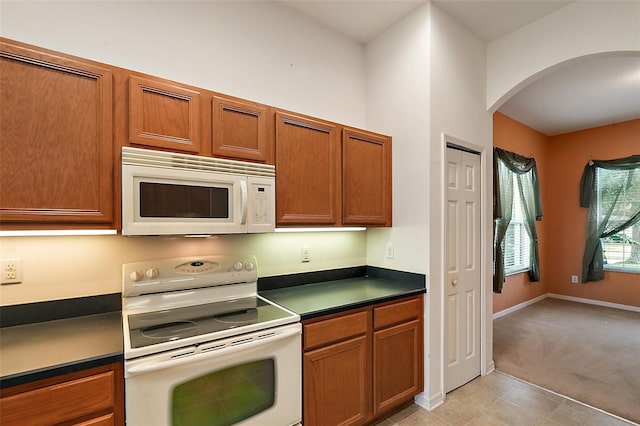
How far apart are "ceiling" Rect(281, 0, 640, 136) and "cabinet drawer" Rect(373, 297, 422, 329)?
7.46 ft

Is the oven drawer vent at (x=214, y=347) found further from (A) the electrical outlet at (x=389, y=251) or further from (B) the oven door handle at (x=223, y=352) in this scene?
(A) the electrical outlet at (x=389, y=251)

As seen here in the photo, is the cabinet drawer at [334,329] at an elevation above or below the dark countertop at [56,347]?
below

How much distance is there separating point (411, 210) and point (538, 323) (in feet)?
10.7

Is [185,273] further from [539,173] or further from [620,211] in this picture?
[620,211]

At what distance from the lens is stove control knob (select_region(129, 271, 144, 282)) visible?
1.65 metres

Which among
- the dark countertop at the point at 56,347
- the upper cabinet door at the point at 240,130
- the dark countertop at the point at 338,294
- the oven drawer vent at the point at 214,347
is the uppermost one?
the upper cabinet door at the point at 240,130

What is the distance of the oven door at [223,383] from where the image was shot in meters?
1.24

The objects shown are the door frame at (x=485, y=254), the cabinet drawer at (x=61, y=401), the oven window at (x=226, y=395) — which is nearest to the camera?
the cabinet drawer at (x=61, y=401)

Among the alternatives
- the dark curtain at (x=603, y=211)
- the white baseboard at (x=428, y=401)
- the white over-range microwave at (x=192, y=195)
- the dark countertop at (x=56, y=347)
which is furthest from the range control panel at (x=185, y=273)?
the dark curtain at (x=603, y=211)

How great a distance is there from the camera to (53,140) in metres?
1.33

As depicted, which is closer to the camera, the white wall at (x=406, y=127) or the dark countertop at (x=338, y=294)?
the dark countertop at (x=338, y=294)

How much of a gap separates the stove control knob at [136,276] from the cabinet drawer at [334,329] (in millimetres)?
961

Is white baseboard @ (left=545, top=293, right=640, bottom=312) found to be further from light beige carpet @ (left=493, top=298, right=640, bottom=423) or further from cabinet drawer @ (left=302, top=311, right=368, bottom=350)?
cabinet drawer @ (left=302, top=311, right=368, bottom=350)

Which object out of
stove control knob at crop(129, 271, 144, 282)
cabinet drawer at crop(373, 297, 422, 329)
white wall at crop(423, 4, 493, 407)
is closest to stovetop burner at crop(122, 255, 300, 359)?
stove control knob at crop(129, 271, 144, 282)
